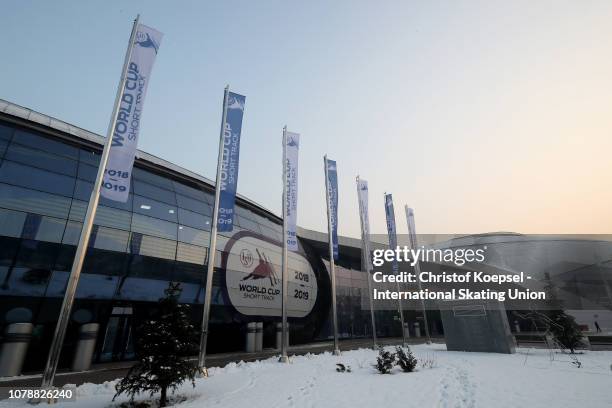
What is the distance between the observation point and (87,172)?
16.4 m

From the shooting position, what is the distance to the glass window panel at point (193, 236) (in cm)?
1934

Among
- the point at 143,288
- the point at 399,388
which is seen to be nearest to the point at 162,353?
the point at 399,388

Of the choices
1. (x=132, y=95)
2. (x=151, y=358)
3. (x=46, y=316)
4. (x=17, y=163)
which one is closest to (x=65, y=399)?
(x=151, y=358)

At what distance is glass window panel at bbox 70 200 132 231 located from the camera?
15.1 m

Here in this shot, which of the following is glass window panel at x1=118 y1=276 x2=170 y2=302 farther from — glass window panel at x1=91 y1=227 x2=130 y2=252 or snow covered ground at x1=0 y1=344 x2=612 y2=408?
snow covered ground at x1=0 y1=344 x2=612 y2=408

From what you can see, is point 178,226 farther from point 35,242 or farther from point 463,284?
point 463,284

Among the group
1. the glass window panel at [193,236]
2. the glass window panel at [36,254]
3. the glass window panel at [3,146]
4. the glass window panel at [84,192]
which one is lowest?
the glass window panel at [36,254]

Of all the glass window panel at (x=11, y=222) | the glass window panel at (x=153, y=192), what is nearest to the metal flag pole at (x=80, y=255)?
A: the glass window panel at (x=11, y=222)

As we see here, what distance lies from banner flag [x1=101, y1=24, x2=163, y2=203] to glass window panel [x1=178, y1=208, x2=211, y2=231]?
9.21m

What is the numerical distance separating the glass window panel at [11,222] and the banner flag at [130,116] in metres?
6.79

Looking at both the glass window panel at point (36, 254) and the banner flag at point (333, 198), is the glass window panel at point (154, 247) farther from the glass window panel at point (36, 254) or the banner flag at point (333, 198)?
the banner flag at point (333, 198)

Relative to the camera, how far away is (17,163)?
14016 millimetres

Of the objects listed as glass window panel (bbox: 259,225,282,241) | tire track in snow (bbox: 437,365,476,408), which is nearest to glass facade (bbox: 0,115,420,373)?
glass window panel (bbox: 259,225,282,241)

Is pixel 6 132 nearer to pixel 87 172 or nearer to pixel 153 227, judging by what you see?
pixel 87 172
